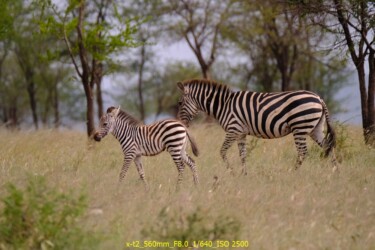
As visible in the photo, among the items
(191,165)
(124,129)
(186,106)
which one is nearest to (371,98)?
(186,106)

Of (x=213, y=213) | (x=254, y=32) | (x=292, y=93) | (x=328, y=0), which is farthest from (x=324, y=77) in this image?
(x=213, y=213)

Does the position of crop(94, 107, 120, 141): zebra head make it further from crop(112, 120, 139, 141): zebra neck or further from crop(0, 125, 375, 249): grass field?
crop(0, 125, 375, 249): grass field

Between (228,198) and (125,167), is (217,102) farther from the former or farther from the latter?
(228,198)

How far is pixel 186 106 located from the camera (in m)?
10.5

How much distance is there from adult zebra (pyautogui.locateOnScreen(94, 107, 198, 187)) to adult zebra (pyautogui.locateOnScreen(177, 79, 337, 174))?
1.14 m

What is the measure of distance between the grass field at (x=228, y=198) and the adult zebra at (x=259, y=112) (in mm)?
466

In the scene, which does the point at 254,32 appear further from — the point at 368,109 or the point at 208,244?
the point at 208,244

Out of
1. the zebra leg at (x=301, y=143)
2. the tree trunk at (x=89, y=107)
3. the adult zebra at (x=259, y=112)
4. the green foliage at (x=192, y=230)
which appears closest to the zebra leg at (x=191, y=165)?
the adult zebra at (x=259, y=112)

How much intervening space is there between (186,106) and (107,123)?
6.15 ft

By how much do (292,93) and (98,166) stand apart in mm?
3517

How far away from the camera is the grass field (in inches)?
Result: 218

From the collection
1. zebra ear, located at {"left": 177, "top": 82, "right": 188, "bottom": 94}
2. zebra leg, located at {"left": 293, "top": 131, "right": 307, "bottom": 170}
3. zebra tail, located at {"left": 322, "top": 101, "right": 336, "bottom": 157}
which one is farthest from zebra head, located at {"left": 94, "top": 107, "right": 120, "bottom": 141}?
zebra tail, located at {"left": 322, "top": 101, "right": 336, "bottom": 157}

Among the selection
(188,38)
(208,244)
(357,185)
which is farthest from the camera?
(188,38)

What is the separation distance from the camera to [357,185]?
8188 mm
